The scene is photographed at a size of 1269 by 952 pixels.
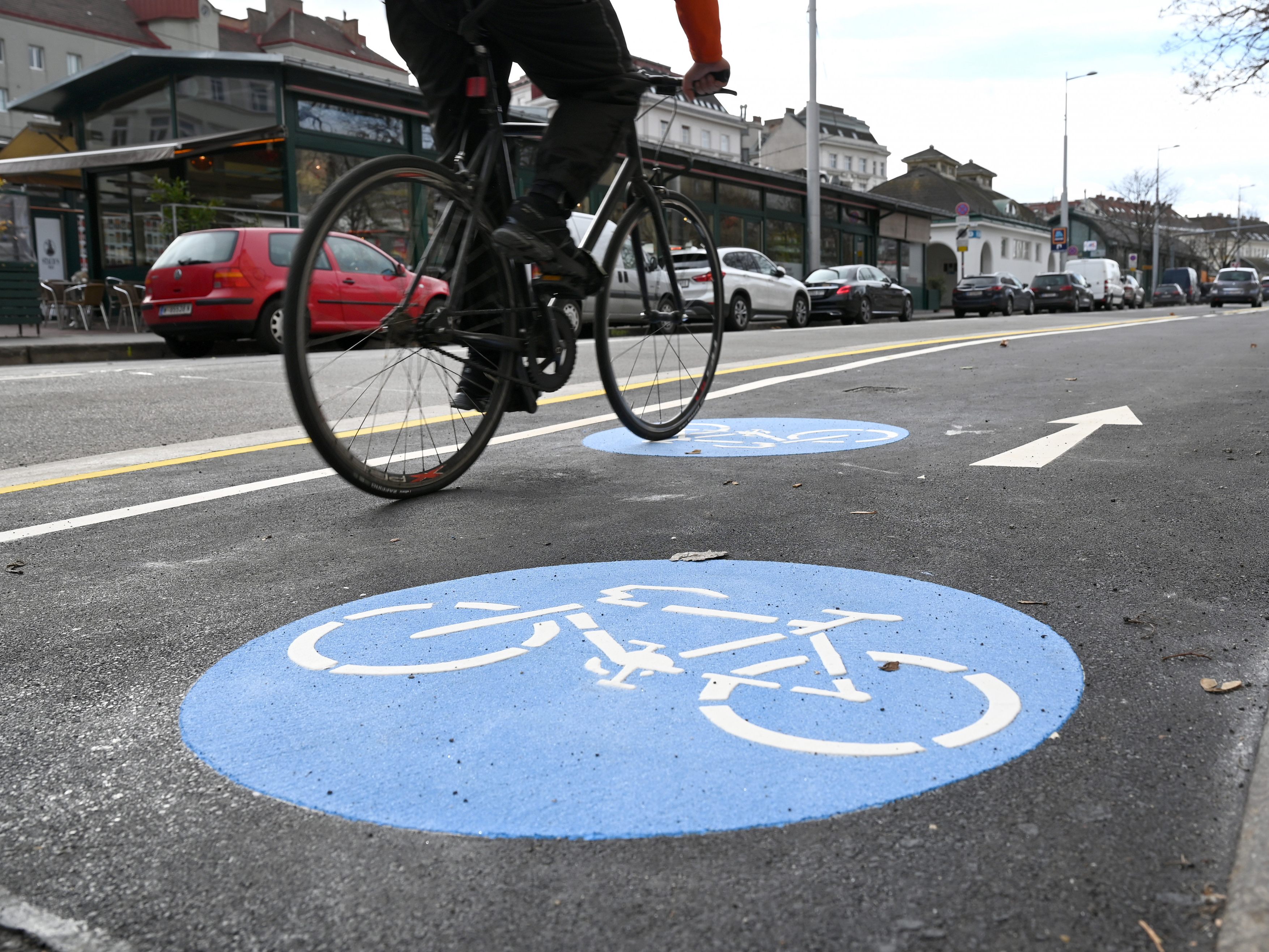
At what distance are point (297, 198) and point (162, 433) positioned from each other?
60.9 feet

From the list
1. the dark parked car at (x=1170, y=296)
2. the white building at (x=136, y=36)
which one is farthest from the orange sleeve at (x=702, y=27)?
the dark parked car at (x=1170, y=296)

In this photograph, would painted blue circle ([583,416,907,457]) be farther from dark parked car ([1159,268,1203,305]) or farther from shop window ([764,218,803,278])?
dark parked car ([1159,268,1203,305])

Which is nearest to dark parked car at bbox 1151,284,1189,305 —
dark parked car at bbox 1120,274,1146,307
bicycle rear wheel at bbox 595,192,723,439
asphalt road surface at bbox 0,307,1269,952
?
dark parked car at bbox 1120,274,1146,307

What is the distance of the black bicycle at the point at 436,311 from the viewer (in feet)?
11.0

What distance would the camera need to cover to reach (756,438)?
5.22 meters

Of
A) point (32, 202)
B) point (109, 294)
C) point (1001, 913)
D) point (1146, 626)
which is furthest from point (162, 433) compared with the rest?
point (32, 202)

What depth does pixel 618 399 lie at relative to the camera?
4676 millimetres

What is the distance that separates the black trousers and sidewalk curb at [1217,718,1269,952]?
2.77 m

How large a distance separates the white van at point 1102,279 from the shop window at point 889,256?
291 inches

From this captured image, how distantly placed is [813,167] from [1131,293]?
28.0m

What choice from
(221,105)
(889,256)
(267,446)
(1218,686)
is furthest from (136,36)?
(1218,686)

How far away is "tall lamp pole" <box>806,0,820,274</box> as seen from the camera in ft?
104

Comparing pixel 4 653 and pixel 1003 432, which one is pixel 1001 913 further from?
pixel 1003 432

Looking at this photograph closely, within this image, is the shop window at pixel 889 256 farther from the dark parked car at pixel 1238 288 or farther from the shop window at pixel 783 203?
the dark parked car at pixel 1238 288
